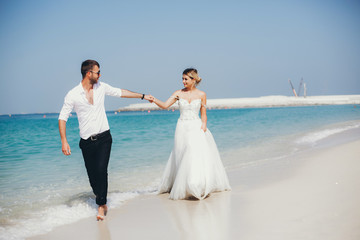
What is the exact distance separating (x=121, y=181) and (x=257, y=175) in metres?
3.24

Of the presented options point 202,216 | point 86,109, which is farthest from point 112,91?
point 202,216

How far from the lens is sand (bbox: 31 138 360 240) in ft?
12.2

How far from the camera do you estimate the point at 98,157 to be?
468 centimetres

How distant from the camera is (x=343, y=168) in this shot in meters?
6.59

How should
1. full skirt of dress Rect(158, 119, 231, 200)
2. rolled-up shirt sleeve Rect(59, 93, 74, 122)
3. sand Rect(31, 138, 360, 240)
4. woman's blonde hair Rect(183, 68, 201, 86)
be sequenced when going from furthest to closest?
1. woman's blonde hair Rect(183, 68, 201, 86)
2. full skirt of dress Rect(158, 119, 231, 200)
3. rolled-up shirt sleeve Rect(59, 93, 74, 122)
4. sand Rect(31, 138, 360, 240)

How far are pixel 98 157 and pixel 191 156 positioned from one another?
5.51ft

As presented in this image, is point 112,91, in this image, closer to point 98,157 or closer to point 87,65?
point 87,65

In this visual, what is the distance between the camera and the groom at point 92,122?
4.50 m

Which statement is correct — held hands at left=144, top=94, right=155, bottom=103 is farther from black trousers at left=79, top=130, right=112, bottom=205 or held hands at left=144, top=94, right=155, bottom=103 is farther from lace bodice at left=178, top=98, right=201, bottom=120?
black trousers at left=79, top=130, right=112, bottom=205

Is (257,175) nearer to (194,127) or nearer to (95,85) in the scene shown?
(194,127)

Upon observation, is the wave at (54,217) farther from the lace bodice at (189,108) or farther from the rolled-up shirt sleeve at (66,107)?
the lace bodice at (189,108)

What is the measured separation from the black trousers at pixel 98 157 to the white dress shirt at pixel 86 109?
0.10m

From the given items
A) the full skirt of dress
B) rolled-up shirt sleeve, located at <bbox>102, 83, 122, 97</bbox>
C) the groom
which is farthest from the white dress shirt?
the full skirt of dress

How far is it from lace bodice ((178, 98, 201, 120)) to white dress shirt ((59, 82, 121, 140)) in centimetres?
161
